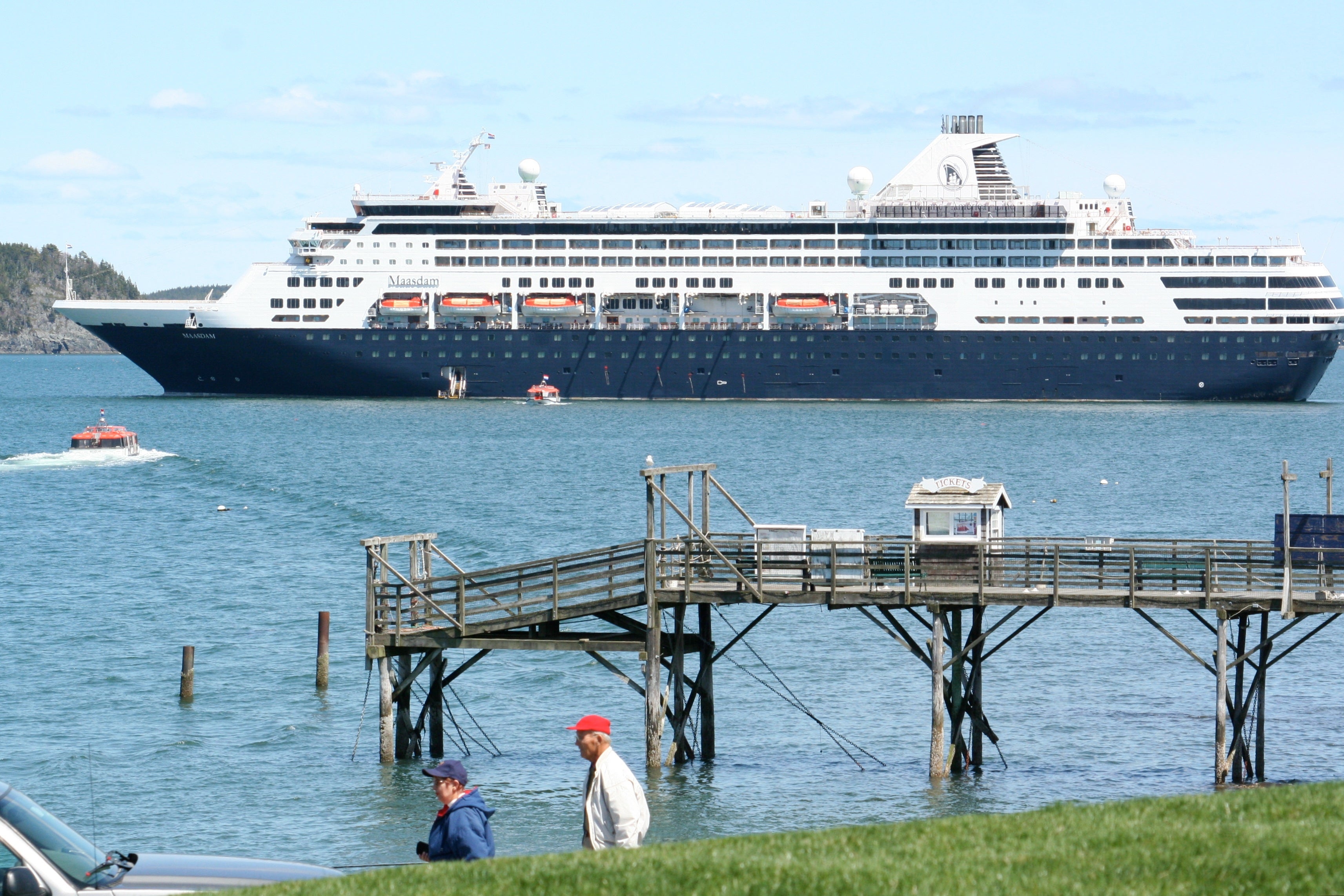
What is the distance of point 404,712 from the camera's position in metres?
21.9

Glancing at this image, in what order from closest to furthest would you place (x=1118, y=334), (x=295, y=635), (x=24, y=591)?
(x=295, y=635)
(x=24, y=591)
(x=1118, y=334)

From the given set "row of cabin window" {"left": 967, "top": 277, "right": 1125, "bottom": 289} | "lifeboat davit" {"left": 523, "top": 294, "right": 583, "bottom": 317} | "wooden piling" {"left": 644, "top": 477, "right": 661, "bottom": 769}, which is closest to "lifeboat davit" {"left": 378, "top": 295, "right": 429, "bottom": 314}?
"lifeboat davit" {"left": 523, "top": 294, "right": 583, "bottom": 317}

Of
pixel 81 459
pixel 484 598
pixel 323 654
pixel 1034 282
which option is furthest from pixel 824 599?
pixel 1034 282

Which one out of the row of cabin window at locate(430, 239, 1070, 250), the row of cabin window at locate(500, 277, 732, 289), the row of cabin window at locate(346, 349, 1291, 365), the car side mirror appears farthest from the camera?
the row of cabin window at locate(500, 277, 732, 289)

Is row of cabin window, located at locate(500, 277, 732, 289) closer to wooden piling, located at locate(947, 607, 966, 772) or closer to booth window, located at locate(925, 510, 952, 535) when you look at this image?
wooden piling, located at locate(947, 607, 966, 772)

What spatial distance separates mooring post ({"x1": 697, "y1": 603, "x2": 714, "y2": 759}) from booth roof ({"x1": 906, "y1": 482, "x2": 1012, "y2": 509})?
2958 millimetres

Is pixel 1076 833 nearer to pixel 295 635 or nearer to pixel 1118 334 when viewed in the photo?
pixel 295 635

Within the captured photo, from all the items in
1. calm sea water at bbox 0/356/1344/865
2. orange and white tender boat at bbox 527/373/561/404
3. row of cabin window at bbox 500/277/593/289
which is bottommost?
calm sea water at bbox 0/356/1344/865

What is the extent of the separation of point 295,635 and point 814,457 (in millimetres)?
37930

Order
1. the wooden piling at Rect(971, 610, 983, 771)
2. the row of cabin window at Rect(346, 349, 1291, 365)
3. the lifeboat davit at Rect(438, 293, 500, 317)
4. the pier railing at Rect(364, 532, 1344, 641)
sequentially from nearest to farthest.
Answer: the pier railing at Rect(364, 532, 1344, 641), the wooden piling at Rect(971, 610, 983, 771), the row of cabin window at Rect(346, 349, 1291, 365), the lifeboat davit at Rect(438, 293, 500, 317)

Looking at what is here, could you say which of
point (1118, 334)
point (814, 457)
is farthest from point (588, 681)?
point (1118, 334)

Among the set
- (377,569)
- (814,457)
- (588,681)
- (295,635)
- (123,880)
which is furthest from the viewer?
(814,457)

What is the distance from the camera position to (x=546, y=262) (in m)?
97.6

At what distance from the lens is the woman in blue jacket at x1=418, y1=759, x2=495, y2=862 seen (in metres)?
Result: 10.6
